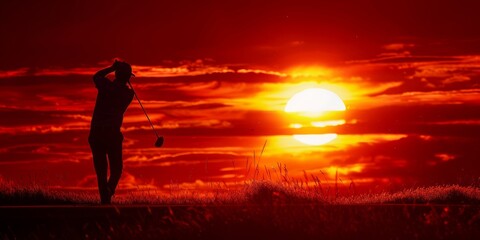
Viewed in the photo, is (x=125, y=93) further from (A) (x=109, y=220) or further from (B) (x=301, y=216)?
(B) (x=301, y=216)

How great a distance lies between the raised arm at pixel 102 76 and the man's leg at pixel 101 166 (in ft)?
3.26

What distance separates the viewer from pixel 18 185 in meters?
19.3

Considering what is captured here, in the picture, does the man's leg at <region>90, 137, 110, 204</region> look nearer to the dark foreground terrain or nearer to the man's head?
the man's head

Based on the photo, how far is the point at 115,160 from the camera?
17.2 metres

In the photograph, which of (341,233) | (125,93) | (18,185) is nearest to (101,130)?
(125,93)

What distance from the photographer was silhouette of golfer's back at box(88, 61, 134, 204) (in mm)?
16719

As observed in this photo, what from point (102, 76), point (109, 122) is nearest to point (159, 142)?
point (109, 122)

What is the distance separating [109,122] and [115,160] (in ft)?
2.57

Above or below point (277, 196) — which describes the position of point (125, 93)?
above

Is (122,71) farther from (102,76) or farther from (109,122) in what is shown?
(109,122)

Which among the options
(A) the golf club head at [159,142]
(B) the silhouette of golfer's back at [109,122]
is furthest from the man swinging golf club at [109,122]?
(A) the golf club head at [159,142]

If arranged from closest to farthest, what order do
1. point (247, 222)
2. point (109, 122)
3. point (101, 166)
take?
point (247, 222), point (109, 122), point (101, 166)

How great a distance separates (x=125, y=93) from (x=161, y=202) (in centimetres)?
256

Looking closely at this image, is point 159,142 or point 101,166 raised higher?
point 159,142
